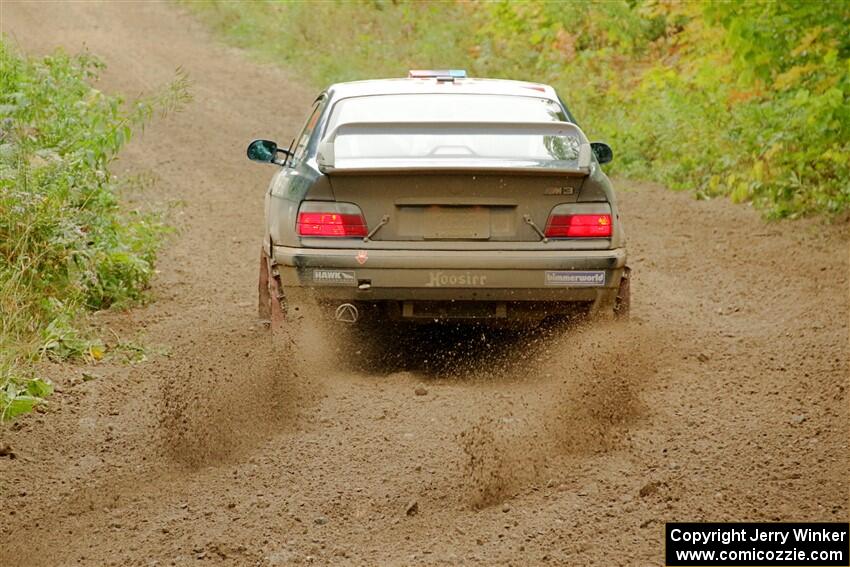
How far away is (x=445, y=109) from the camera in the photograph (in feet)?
25.5

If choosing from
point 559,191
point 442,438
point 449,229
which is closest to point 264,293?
point 449,229

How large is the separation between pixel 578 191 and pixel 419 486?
2277 millimetres

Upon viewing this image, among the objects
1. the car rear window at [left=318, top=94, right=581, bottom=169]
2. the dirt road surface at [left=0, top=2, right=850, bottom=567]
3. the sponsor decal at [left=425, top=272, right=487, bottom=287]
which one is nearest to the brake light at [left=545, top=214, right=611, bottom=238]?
the car rear window at [left=318, top=94, right=581, bottom=169]

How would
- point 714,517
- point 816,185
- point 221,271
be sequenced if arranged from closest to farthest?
point 714,517
point 221,271
point 816,185

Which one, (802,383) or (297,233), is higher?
(297,233)

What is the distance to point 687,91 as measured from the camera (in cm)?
1773

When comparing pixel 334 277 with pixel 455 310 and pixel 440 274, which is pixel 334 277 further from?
pixel 455 310

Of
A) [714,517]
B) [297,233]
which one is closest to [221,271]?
[297,233]

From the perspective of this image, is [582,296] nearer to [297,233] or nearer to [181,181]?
[297,233]

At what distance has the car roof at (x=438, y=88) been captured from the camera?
8.10 meters

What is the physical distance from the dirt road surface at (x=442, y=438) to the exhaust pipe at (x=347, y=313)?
360 millimetres

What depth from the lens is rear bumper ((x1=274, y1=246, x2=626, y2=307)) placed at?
268 inches

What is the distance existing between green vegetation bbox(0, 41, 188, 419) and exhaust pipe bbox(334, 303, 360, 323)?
165 centimetres

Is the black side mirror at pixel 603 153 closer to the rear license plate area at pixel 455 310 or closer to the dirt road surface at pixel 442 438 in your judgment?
the dirt road surface at pixel 442 438
